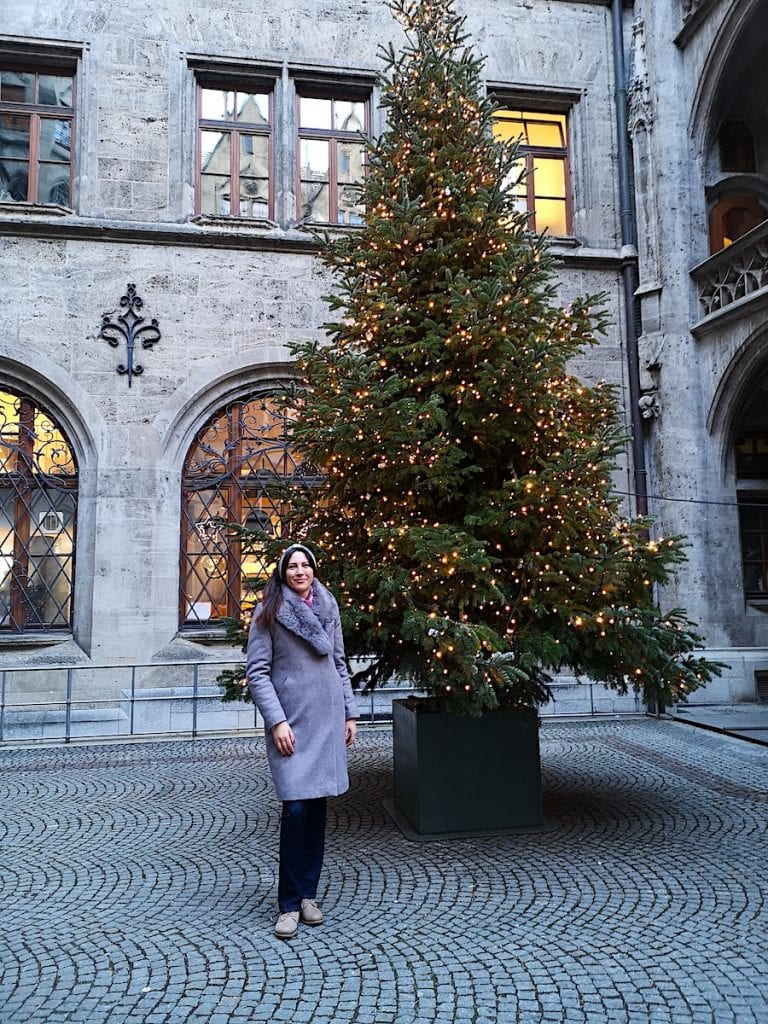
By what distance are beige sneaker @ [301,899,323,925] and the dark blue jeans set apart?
3 centimetres

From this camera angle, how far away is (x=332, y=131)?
1215cm

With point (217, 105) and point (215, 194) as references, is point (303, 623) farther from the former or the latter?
point (217, 105)

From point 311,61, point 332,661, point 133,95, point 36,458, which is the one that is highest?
point 311,61

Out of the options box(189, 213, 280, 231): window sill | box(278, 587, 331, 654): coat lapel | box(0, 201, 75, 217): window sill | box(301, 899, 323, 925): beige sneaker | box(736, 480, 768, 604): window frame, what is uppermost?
box(189, 213, 280, 231): window sill

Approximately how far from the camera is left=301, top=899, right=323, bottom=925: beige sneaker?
3920 millimetres

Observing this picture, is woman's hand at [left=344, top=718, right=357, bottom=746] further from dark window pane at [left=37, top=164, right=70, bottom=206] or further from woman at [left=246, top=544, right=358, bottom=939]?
dark window pane at [left=37, top=164, right=70, bottom=206]

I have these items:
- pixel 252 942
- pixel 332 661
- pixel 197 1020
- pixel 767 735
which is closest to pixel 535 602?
pixel 332 661

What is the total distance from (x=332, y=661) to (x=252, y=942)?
135cm

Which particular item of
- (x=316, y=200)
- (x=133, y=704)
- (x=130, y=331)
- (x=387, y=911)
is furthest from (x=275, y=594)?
(x=316, y=200)

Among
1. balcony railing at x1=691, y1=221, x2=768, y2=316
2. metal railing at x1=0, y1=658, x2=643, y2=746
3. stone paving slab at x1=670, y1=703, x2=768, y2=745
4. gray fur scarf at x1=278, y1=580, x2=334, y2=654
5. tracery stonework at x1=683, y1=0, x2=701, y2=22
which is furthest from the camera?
tracery stonework at x1=683, y1=0, x2=701, y2=22

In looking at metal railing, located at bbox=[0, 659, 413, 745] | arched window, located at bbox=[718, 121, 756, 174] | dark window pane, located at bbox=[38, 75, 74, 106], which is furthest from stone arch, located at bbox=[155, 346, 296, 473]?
arched window, located at bbox=[718, 121, 756, 174]

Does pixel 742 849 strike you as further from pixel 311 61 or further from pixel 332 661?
pixel 311 61

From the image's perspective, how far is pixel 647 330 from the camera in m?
11.6

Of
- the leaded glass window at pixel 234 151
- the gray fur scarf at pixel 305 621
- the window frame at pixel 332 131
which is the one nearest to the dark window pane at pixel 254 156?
the leaded glass window at pixel 234 151
